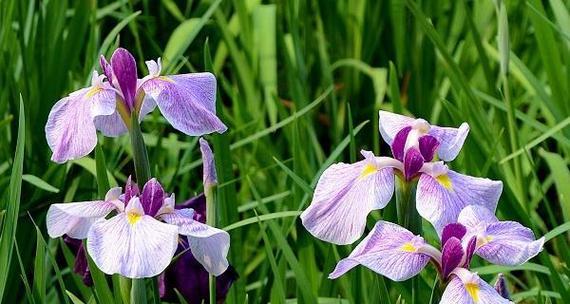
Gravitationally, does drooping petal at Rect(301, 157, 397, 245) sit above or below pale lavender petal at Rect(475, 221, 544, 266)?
above

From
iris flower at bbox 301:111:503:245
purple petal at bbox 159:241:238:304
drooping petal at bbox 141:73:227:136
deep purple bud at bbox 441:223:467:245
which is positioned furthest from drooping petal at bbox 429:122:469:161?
purple petal at bbox 159:241:238:304

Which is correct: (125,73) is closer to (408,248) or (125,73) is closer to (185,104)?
(185,104)

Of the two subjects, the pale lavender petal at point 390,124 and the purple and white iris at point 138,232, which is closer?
the purple and white iris at point 138,232

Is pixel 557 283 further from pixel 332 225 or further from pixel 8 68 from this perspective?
pixel 8 68

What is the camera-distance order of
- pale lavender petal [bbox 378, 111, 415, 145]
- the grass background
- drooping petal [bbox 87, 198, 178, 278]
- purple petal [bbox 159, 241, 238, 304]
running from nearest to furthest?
drooping petal [bbox 87, 198, 178, 278] < pale lavender petal [bbox 378, 111, 415, 145] < purple petal [bbox 159, 241, 238, 304] < the grass background

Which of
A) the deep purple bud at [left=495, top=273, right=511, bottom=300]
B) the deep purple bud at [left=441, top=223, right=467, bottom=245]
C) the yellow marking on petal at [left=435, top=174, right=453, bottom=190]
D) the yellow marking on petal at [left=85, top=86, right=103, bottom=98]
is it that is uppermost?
the yellow marking on petal at [left=85, top=86, right=103, bottom=98]

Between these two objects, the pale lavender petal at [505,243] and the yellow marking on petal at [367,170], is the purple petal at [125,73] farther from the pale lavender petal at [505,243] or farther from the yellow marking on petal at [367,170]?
the pale lavender petal at [505,243]

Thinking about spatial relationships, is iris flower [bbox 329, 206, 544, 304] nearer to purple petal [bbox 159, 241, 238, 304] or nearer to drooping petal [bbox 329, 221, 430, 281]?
drooping petal [bbox 329, 221, 430, 281]

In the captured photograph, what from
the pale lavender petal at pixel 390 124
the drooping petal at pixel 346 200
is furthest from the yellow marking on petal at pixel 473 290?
the pale lavender petal at pixel 390 124
